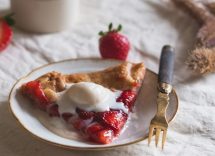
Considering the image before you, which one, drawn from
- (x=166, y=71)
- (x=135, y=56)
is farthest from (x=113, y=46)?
(x=166, y=71)

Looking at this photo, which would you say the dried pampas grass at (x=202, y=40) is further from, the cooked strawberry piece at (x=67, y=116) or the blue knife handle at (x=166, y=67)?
the cooked strawberry piece at (x=67, y=116)

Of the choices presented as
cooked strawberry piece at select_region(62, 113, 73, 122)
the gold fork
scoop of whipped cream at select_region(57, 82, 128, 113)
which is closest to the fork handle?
the gold fork

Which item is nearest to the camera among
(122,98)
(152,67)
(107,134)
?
(107,134)

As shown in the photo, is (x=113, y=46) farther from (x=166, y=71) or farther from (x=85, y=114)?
(x=85, y=114)

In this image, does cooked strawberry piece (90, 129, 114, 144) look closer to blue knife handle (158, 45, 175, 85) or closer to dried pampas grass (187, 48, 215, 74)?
blue knife handle (158, 45, 175, 85)

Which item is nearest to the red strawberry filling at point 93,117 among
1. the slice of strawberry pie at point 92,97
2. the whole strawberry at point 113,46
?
the slice of strawberry pie at point 92,97

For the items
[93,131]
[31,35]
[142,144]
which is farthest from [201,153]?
[31,35]

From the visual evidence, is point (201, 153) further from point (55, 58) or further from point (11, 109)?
point (55, 58)
